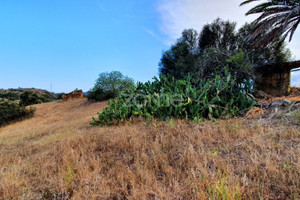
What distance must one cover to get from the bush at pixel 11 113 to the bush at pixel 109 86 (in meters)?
4.62

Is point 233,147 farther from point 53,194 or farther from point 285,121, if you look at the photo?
point 53,194

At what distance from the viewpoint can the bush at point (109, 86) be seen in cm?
1339

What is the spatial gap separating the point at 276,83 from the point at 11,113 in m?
17.5

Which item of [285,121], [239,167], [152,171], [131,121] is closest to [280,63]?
[285,121]

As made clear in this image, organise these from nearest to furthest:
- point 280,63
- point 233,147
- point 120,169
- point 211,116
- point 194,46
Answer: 1. point 120,169
2. point 233,147
3. point 211,116
4. point 280,63
5. point 194,46

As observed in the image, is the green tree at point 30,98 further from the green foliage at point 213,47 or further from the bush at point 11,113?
the green foliage at point 213,47

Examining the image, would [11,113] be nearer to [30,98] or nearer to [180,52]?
[180,52]

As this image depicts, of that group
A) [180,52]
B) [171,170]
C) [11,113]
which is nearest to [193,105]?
[171,170]

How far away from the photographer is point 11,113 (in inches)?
401

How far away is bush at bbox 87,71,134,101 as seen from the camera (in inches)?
527

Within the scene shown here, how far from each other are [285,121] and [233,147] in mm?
2194

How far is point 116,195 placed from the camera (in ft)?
5.65

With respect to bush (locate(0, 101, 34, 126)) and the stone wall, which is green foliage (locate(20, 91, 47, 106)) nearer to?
bush (locate(0, 101, 34, 126))

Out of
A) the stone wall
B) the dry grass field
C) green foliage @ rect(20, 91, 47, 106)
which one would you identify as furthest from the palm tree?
green foliage @ rect(20, 91, 47, 106)
